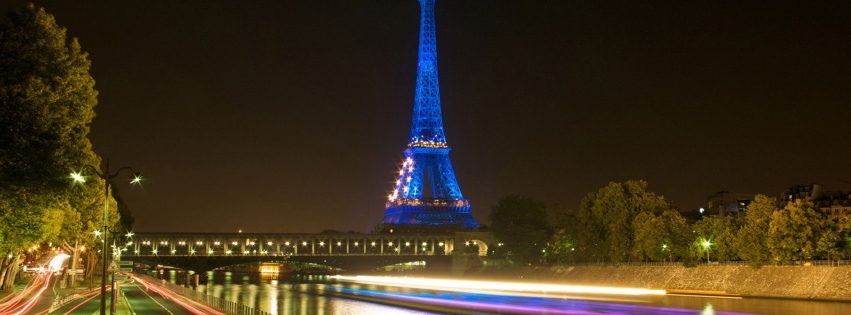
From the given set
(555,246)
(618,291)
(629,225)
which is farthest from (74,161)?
(555,246)

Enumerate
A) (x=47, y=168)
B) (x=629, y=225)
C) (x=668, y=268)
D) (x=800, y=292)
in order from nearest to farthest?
(x=47, y=168)
(x=800, y=292)
(x=668, y=268)
(x=629, y=225)

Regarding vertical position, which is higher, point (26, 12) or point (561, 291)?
point (26, 12)

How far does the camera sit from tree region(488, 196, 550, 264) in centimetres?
16425

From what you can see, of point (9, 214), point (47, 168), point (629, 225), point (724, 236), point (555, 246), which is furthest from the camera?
point (555, 246)

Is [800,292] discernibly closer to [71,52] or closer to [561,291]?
[561,291]

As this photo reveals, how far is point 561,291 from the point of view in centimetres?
11881

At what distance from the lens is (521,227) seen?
164750 millimetres

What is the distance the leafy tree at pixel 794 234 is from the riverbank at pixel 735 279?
172 cm

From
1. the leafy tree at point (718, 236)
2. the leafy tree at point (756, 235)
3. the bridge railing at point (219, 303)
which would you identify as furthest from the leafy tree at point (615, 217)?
the bridge railing at point (219, 303)

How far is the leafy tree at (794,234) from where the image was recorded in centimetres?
9594

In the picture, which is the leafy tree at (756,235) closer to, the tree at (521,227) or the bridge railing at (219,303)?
the bridge railing at (219,303)

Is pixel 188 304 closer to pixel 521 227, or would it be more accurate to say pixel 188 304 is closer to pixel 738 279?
pixel 738 279

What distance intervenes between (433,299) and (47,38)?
63.0 meters

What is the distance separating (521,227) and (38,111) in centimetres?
12629
